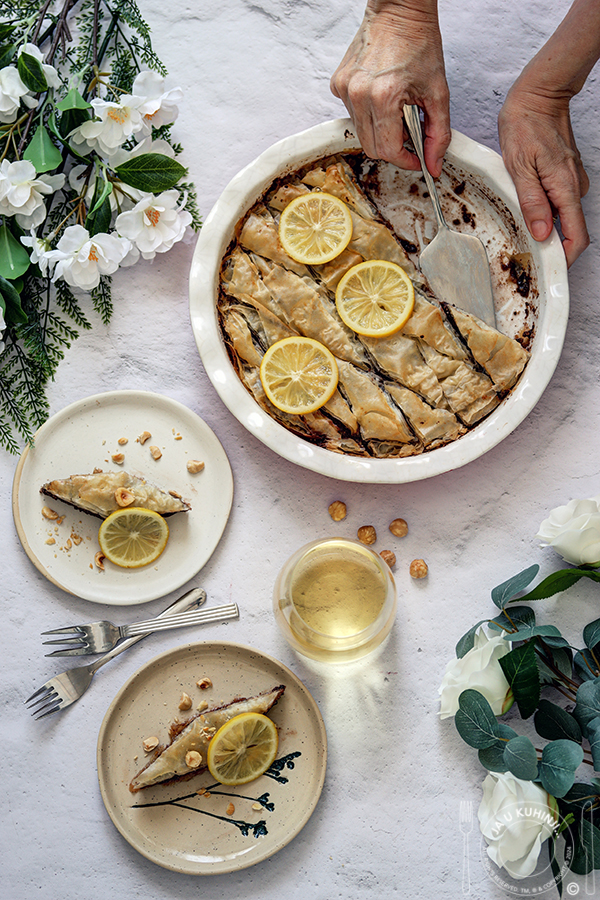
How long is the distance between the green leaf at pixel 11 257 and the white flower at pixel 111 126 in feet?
1.11

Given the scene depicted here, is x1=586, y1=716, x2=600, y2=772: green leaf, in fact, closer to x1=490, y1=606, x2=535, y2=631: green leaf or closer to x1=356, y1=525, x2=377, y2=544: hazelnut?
x1=490, y1=606, x2=535, y2=631: green leaf

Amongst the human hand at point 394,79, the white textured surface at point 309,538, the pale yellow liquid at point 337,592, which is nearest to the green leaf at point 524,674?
the white textured surface at point 309,538

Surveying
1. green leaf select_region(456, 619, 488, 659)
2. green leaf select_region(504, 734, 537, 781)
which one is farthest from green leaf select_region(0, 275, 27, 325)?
green leaf select_region(504, 734, 537, 781)

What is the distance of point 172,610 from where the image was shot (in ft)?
6.68

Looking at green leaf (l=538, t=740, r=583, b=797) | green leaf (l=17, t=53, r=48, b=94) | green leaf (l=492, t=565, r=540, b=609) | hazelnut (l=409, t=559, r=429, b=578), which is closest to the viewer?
green leaf (l=538, t=740, r=583, b=797)

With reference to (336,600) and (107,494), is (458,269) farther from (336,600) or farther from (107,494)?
(107,494)

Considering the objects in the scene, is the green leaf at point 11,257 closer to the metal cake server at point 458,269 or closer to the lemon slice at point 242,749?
the metal cake server at point 458,269

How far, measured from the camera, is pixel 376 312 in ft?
6.45

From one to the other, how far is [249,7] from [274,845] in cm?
256

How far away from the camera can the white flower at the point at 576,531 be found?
1.90 m

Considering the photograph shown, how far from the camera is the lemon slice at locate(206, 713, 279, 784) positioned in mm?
1894

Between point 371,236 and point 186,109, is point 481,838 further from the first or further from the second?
point 186,109

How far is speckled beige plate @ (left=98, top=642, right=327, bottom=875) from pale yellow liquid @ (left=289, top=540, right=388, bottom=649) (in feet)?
0.66

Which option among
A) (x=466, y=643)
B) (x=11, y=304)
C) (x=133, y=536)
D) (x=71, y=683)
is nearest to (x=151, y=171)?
(x=11, y=304)
